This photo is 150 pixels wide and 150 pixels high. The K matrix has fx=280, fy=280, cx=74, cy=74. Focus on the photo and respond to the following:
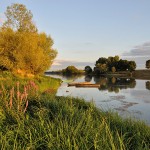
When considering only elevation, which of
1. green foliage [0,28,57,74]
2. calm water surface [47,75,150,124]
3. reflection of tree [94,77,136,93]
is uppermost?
green foliage [0,28,57,74]

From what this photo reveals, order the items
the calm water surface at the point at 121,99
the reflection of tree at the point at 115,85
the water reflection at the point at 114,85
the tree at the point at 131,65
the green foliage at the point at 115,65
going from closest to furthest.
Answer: the calm water surface at the point at 121,99, the water reflection at the point at 114,85, the reflection of tree at the point at 115,85, the tree at the point at 131,65, the green foliage at the point at 115,65

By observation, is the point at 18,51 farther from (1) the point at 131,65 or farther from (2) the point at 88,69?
(2) the point at 88,69

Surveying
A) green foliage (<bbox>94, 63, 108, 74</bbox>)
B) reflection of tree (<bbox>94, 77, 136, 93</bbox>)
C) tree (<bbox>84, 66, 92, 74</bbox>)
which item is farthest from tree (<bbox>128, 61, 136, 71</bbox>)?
reflection of tree (<bbox>94, 77, 136, 93</bbox>)

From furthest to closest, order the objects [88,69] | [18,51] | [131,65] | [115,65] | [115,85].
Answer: [88,69] → [115,65] → [131,65] → [115,85] → [18,51]

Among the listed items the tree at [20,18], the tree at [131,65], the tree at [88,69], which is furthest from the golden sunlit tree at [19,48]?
the tree at [88,69]

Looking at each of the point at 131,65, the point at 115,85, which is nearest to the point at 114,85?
the point at 115,85

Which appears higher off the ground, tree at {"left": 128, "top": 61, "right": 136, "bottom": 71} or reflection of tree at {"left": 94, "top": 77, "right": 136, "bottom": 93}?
tree at {"left": 128, "top": 61, "right": 136, "bottom": 71}

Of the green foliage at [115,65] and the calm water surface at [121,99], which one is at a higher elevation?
the green foliage at [115,65]

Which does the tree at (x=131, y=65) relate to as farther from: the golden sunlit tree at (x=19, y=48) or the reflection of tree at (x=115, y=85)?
the golden sunlit tree at (x=19, y=48)

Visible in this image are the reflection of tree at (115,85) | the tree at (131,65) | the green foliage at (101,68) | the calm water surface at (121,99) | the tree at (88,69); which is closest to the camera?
the calm water surface at (121,99)

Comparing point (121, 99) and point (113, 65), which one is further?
point (113, 65)

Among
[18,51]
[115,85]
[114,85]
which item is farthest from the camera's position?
[115,85]

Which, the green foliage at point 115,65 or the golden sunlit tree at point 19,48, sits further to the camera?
the green foliage at point 115,65

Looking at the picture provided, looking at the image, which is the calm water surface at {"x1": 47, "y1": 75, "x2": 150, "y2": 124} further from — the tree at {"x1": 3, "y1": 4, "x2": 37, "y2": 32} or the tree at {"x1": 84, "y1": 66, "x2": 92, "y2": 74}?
the tree at {"x1": 84, "y1": 66, "x2": 92, "y2": 74}
